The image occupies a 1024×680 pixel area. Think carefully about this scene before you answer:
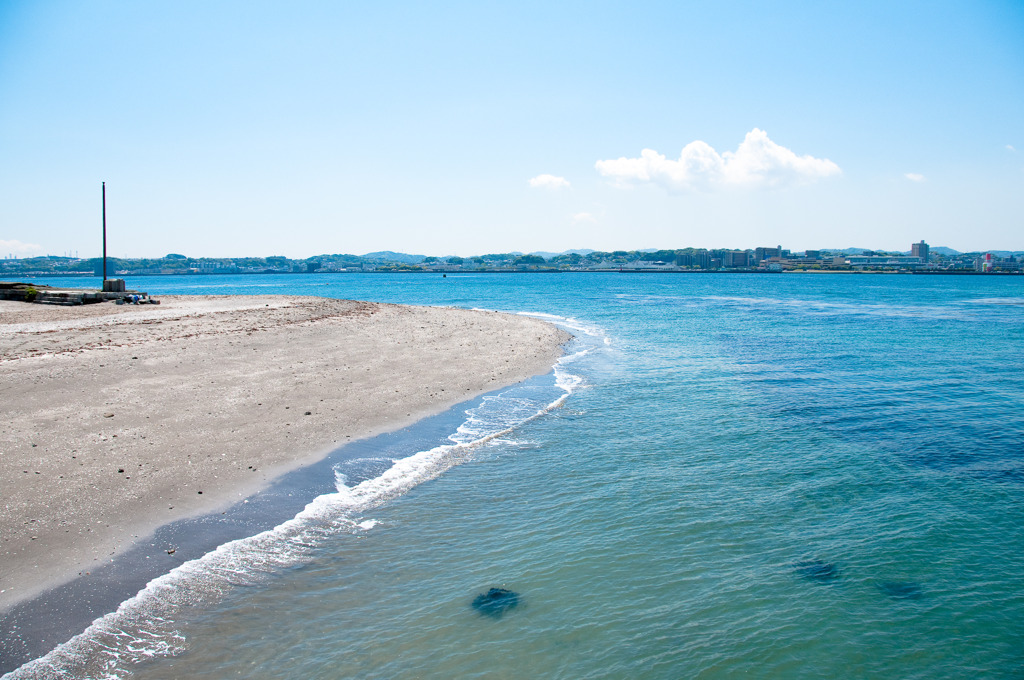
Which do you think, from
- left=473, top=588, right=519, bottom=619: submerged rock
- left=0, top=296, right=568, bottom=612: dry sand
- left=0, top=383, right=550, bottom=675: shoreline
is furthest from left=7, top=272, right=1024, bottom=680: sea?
left=0, top=296, right=568, bottom=612: dry sand

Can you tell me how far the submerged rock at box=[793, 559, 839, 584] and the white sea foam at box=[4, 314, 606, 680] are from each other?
7.06 meters

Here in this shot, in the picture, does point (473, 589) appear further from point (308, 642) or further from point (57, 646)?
point (57, 646)

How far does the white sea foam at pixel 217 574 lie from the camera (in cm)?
673

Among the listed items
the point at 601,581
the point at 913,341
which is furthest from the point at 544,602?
the point at 913,341

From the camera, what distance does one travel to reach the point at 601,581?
29.0 feet

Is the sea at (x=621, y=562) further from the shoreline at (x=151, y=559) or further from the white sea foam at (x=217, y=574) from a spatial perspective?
the shoreline at (x=151, y=559)

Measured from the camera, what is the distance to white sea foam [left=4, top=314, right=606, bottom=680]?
6734 mm

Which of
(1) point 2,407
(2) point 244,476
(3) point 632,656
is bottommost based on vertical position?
(3) point 632,656

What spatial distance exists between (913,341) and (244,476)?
39.7 metres

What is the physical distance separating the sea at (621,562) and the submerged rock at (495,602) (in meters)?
0.03

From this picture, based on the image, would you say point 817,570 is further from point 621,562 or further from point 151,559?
point 151,559

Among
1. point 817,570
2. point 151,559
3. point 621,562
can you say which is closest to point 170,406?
point 151,559

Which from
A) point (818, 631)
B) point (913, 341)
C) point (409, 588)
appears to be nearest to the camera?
point (818, 631)

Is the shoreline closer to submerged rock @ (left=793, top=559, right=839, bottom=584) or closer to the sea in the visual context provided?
the sea
